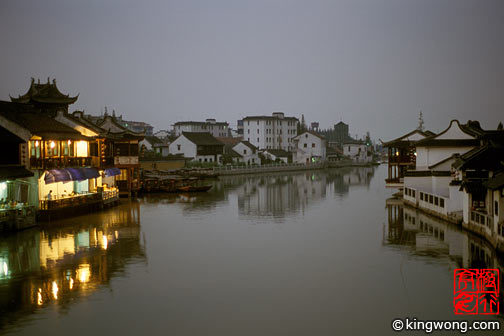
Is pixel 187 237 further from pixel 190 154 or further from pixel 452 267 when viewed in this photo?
pixel 190 154

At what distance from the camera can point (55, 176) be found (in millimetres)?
30734

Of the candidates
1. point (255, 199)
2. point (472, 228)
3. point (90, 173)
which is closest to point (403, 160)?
point (255, 199)

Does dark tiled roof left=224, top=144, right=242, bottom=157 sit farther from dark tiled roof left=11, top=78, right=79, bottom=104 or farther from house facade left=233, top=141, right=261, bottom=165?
dark tiled roof left=11, top=78, right=79, bottom=104

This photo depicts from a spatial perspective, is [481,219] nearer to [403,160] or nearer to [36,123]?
[403,160]

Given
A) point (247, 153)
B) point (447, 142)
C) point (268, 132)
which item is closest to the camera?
point (447, 142)

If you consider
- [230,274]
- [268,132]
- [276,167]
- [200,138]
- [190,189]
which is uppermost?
[268,132]

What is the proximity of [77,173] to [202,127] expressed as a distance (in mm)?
103952

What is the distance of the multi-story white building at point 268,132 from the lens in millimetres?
126438

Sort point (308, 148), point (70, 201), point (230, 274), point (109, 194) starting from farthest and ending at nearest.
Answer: point (308, 148) < point (109, 194) < point (70, 201) < point (230, 274)

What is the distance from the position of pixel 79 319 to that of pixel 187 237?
12771 millimetres

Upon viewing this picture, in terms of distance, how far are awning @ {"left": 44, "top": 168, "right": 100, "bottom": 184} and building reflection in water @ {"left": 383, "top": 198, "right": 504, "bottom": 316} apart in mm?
19144

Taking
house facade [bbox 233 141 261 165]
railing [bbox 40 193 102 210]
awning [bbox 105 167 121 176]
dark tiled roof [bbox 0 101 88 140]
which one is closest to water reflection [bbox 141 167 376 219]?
awning [bbox 105 167 121 176]

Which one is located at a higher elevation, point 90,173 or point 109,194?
point 90,173

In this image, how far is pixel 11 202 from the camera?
89.8 feet
